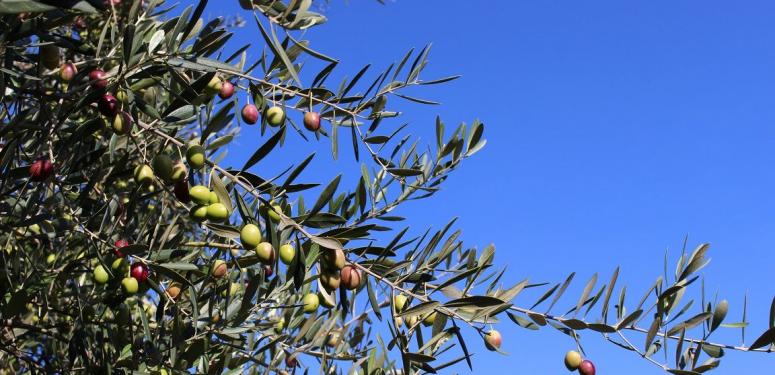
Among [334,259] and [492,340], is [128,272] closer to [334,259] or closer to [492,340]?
[334,259]

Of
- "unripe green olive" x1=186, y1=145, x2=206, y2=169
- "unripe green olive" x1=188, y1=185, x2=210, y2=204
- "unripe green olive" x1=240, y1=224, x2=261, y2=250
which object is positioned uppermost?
"unripe green olive" x1=186, y1=145, x2=206, y2=169

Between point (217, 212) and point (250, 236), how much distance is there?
120 millimetres

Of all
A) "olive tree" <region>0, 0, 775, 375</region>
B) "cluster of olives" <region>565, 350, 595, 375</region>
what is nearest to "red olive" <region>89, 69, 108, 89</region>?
"olive tree" <region>0, 0, 775, 375</region>

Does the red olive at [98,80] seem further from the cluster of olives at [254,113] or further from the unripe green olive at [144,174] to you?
the cluster of olives at [254,113]

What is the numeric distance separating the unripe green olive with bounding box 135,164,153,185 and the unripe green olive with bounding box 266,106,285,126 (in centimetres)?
56

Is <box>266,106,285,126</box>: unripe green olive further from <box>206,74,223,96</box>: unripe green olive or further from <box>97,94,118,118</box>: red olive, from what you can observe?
<box>97,94,118,118</box>: red olive

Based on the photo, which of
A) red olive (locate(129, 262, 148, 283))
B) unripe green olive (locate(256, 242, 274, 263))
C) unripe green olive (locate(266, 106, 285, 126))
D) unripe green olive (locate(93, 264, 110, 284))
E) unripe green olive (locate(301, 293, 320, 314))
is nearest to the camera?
unripe green olive (locate(256, 242, 274, 263))

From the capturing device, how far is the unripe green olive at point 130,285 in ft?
8.25

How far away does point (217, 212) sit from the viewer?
218 cm

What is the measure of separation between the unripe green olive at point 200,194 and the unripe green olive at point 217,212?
2 centimetres

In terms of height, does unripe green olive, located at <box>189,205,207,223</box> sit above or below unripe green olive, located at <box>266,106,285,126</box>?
below

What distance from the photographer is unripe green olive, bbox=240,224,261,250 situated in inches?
85.0

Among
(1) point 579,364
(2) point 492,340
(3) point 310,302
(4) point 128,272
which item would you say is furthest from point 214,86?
(1) point 579,364

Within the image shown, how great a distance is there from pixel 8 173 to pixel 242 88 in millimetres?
867
